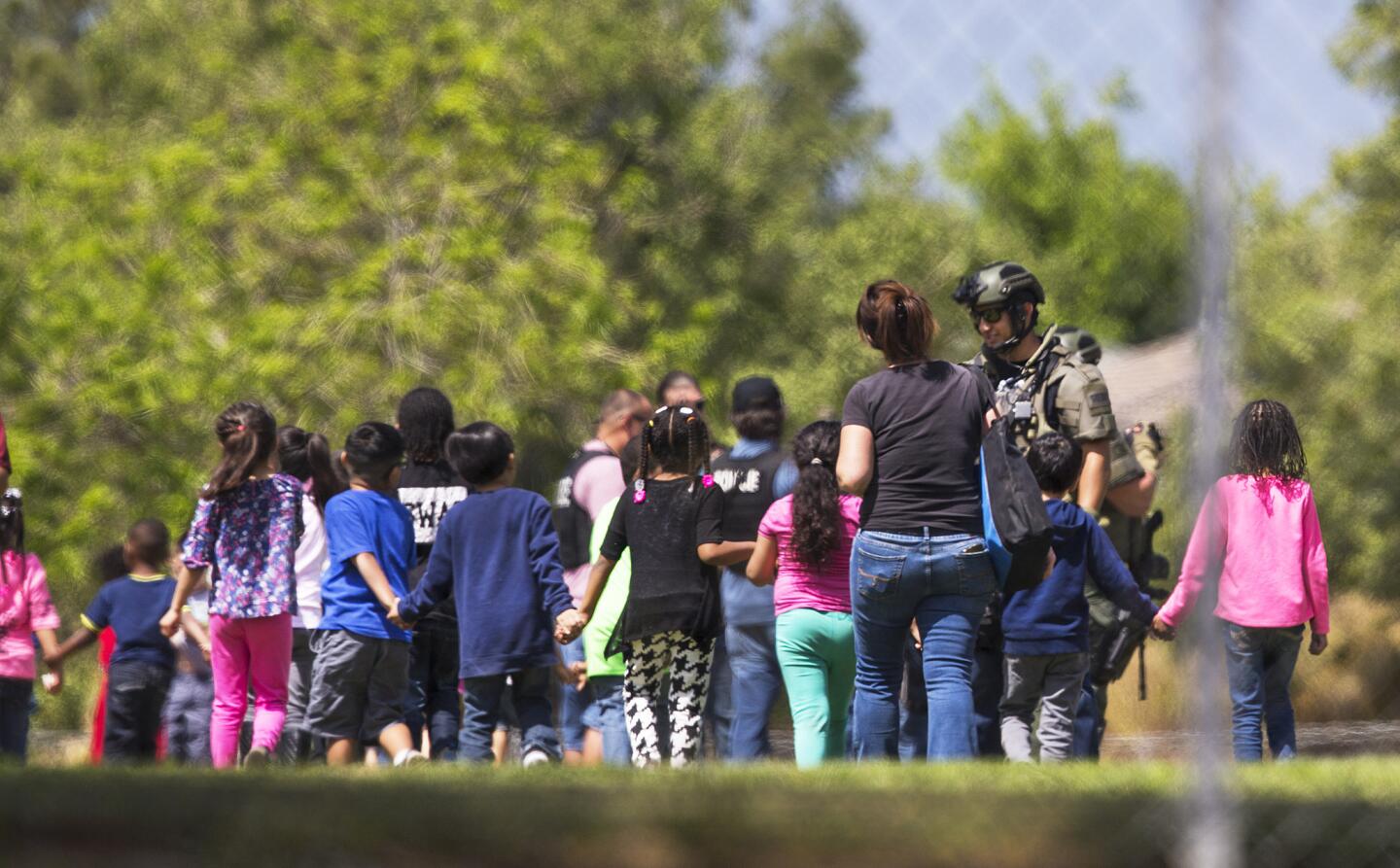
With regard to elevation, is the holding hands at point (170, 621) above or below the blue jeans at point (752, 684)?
above

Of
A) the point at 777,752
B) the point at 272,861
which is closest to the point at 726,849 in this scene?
the point at 272,861

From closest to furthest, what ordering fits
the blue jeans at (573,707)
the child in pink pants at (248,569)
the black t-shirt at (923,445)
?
the black t-shirt at (923,445)
the child in pink pants at (248,569)
the blue jeans at (573,707)

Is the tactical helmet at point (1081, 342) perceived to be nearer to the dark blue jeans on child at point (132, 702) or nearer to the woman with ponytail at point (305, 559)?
the woman with ponytail at point (305, 559)

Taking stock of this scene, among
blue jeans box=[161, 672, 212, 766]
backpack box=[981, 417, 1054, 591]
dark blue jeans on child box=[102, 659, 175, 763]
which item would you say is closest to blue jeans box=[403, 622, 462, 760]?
dark blue jeans on child box=[102, 659, 175, 763]

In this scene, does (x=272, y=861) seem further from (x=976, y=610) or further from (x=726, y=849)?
(x=976, y=610)

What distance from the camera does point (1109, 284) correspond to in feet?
149

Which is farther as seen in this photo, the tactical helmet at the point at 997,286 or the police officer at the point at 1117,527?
the police officer at the point at 1117,527

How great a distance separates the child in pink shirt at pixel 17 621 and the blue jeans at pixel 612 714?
2700mm

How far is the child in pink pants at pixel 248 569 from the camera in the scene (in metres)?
7.52

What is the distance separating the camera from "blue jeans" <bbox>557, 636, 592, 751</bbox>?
902cm

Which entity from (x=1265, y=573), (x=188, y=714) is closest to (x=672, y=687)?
(x=1265, y=573)

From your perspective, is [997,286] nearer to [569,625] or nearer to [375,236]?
[569,625]

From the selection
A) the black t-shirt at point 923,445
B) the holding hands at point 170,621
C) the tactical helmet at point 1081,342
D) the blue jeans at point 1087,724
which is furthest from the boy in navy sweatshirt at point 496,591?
the tactical helmet at point 1081,342

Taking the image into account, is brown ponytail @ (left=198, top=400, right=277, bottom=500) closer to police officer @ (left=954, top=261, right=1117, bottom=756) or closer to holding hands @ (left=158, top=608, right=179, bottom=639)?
holding hands @ (left=158, top=608, right=179, bottom=639)
